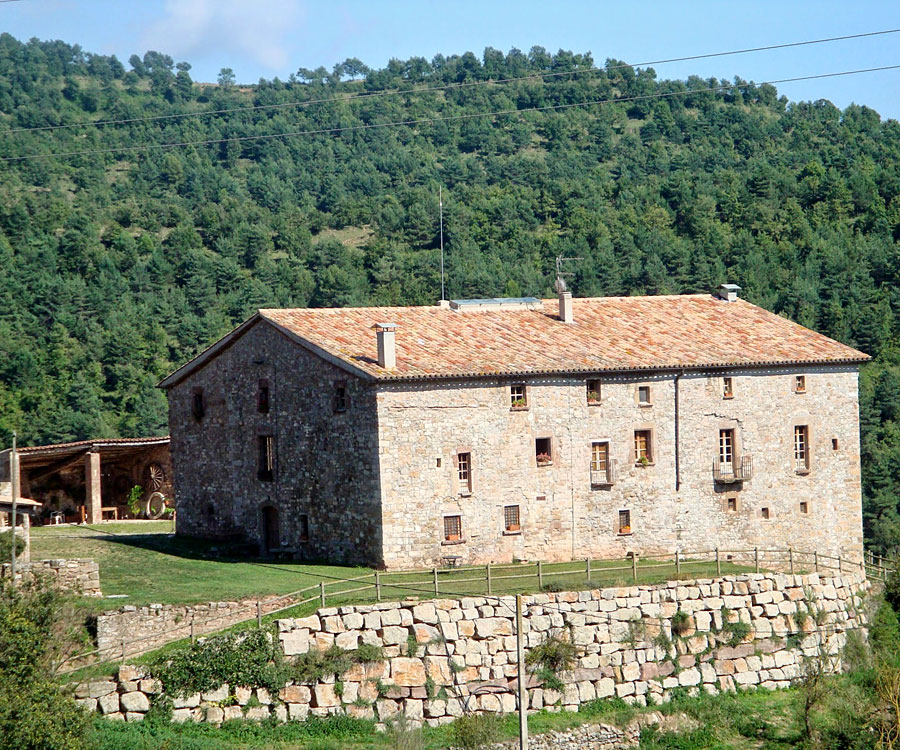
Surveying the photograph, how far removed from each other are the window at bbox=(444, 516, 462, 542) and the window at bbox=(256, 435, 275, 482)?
254 inches

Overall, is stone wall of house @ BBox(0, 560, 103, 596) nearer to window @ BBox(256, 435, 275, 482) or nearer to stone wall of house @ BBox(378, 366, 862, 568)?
stone wall of house @ BBox(378, 366, 862, 568)

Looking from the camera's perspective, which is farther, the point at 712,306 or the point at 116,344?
the point at 116,344

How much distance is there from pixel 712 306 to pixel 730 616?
46.7 ft

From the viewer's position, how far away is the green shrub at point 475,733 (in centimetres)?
3184

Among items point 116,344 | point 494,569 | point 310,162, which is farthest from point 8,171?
point 494,569

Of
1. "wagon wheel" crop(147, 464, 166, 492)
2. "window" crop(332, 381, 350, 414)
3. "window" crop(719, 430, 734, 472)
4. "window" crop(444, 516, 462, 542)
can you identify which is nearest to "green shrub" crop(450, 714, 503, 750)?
"window" crop(444, 516, 462, 542)

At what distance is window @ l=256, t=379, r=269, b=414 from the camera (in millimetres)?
44188

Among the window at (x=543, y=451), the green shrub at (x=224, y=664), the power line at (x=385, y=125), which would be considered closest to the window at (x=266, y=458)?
the window at (x=543, y=451)

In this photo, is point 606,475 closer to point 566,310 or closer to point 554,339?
point 554,339

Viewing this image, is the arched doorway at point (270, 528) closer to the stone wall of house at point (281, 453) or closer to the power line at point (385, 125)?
the stone wall of house at point (281, 453)

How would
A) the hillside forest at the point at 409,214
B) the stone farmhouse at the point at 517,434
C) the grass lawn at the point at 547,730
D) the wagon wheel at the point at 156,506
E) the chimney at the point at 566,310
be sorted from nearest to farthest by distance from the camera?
1. the grass lawn at the point at 547,730
2. the stone farmhouse at the point at 517,434
3. the chimney at the point at 566,310
4. the wagon wheel at the point at 156,506
5. the hillside forest at the point at 409,214

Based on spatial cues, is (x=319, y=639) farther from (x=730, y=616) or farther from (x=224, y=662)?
(x=730, y=616)

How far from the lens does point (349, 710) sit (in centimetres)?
3256

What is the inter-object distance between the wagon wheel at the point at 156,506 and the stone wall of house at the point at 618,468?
16.7 m
